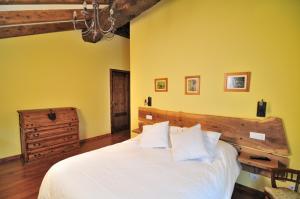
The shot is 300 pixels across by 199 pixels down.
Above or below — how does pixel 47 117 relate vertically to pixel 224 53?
below

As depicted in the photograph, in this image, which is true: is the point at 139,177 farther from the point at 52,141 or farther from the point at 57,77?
the point at 57,77

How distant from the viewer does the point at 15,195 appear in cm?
232

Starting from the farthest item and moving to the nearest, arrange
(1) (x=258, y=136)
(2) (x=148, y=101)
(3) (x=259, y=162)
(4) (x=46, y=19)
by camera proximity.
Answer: (2) (x=148, y=101)
(4) (x=46, y=19)
(1) (x=258, y=136)
(3) (x=259, y=162)

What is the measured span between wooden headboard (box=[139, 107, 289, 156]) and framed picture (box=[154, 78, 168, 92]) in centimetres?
48

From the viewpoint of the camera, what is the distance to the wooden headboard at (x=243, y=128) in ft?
6.93

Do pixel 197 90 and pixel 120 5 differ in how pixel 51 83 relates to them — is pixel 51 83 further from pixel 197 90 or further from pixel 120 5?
pixel 197 90

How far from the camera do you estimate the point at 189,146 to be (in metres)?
2.13

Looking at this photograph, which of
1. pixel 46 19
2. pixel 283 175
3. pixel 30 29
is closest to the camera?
pixel 283 175

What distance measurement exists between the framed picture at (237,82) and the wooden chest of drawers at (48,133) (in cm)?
328

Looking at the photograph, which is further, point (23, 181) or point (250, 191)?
point (23, 181)

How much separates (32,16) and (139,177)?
2690 mm

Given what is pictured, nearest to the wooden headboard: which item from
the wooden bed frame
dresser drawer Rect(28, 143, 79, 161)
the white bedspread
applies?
the wooden bed frame

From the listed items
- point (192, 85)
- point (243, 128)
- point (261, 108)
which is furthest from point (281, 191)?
point (192, 85)

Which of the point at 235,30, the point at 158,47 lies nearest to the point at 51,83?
the point at 158,47
